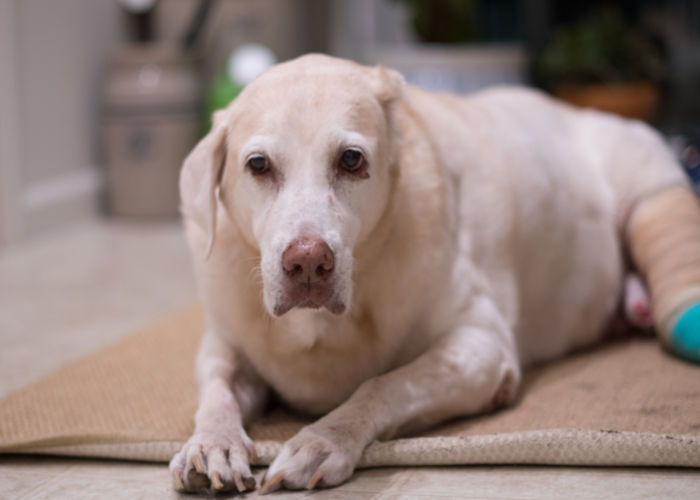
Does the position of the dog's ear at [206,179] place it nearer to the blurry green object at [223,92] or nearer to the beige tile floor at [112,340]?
the beige tile floor at [112,340]

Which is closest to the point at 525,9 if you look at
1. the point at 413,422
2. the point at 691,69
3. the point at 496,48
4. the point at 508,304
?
the point at 496,48

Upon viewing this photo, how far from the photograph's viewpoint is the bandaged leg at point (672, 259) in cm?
206

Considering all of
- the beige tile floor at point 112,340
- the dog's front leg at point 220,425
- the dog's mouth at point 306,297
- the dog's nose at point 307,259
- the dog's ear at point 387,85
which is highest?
the dog's ear at point 387,85

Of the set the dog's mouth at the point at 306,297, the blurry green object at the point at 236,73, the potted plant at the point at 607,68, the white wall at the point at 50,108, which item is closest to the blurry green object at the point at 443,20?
the potted plant at the point at 607,68

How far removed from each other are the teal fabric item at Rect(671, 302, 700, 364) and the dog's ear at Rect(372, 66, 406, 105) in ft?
2.78

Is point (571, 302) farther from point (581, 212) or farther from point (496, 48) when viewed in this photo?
point (496, 48)

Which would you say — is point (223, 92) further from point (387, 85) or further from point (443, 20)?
point (387, 85)

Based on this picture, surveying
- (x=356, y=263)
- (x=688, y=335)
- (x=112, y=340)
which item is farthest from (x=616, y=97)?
(x=356, y=263)

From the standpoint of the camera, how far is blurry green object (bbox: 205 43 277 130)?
4383 millimetres

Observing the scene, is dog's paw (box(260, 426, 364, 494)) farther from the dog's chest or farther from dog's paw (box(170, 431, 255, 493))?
the dog's chest

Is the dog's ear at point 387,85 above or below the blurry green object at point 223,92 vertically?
above

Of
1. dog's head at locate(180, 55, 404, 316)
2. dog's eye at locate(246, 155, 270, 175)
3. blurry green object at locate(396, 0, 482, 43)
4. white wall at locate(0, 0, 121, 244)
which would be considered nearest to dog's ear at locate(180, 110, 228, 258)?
dog's head at locate(180, 55, 404, 316)

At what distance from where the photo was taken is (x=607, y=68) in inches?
179

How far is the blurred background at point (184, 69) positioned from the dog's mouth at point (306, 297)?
2627 millimetres
